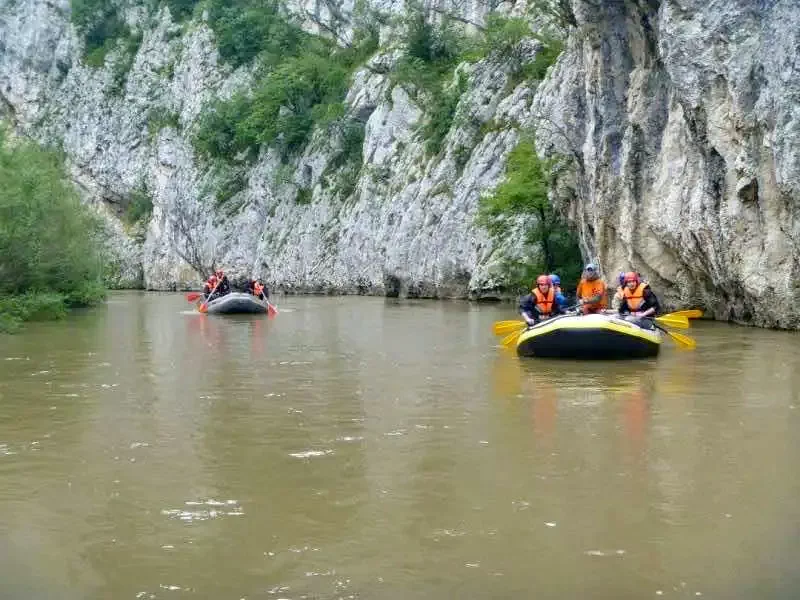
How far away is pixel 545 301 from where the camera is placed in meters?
15.0

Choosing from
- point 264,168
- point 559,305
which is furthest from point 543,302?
point 264,168

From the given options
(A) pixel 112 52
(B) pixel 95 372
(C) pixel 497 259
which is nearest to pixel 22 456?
(B) pixel 95 372

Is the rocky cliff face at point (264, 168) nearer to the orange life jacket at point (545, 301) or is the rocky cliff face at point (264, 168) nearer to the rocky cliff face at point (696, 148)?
the rocky cliff face at point (696, 148)

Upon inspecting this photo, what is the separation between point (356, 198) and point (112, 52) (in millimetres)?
31884

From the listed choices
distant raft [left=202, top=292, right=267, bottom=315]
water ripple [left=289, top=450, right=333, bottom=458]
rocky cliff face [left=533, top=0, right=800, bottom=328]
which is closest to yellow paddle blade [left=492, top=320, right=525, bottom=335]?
rocky cliff face [left=533, top=0, right=800, bottom=328]


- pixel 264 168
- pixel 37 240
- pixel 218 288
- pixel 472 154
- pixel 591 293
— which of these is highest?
pixel 264 168

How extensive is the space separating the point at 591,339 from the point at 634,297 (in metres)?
2.36

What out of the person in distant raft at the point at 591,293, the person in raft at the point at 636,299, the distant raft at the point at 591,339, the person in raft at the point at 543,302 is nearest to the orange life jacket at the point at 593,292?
the person in distant raft at the point at 591,293

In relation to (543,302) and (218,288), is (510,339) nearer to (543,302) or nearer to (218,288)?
(543,302)

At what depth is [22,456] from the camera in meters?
6.85

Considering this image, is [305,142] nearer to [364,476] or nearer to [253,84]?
[253,84]

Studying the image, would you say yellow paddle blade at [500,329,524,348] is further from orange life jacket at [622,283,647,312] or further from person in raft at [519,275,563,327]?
orange life jacket at [622,283,647,312]

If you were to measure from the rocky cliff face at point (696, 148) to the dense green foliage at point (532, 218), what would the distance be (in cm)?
312

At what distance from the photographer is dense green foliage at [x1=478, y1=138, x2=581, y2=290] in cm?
2984
